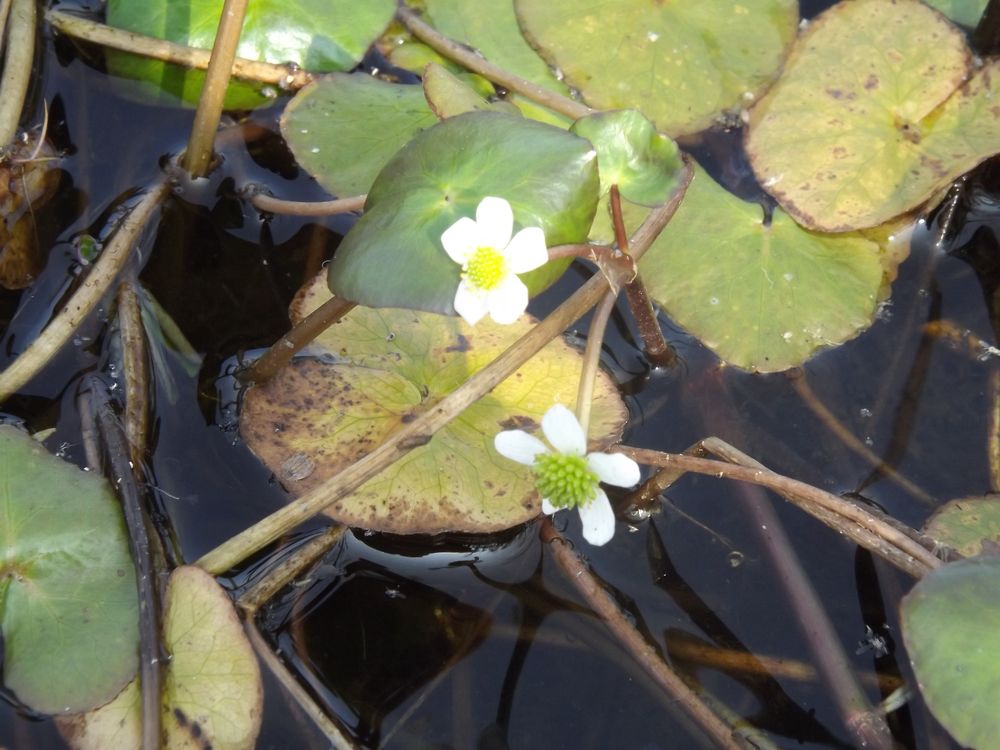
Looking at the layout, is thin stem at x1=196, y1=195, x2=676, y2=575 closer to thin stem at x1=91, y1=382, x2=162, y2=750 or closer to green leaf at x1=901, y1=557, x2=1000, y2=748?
thin stem at x1=91, y1=382, x2=162, y2=750

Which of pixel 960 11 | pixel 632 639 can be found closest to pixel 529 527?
pixel 632 639

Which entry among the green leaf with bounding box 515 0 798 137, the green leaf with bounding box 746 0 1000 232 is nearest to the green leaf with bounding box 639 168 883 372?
the green leaf with bounding box 746 0 1000 232

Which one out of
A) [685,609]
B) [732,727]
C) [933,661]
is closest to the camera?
[933,661]

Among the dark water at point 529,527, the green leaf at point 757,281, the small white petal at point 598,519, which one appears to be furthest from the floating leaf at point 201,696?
the green leaf at point 757,281

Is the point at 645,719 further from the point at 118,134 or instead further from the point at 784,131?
the point at 118,134

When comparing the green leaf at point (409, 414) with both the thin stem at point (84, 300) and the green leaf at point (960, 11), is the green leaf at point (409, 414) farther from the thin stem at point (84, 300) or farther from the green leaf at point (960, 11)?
the green leaf at point (960, 11)

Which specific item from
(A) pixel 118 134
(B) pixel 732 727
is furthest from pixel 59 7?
(B) pixel 732 727

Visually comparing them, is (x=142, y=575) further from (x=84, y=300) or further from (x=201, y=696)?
(x=84, y=300)
